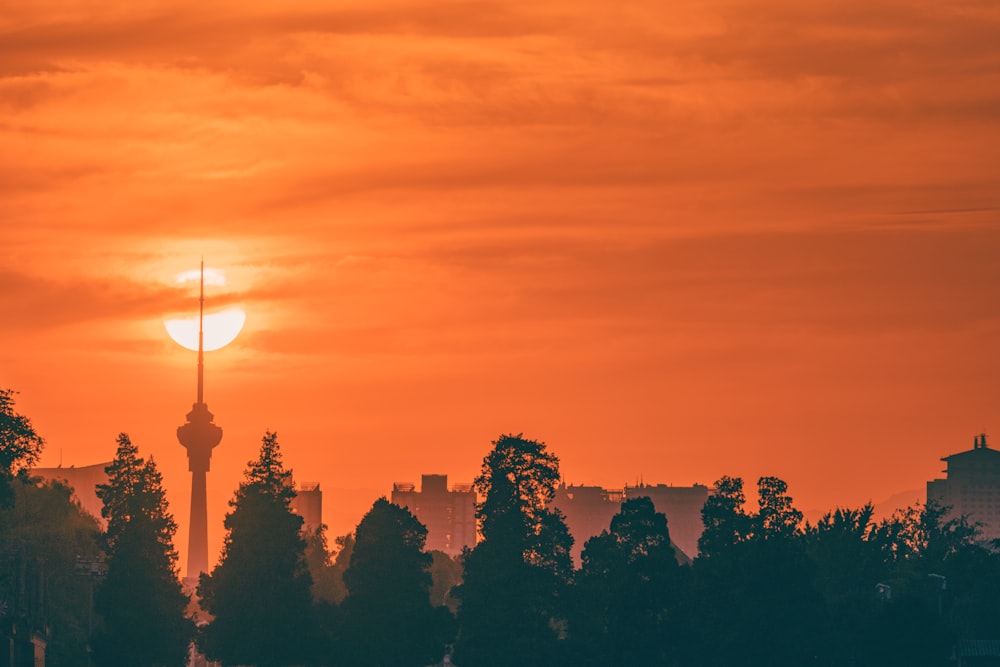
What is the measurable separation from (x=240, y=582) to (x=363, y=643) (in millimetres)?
10881

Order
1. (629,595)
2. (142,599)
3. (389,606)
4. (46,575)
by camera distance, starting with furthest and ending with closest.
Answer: (46,575) → (142,599) → (389,606) → (629,595)

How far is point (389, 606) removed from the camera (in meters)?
136

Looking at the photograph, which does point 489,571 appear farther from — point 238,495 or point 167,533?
point 167,533

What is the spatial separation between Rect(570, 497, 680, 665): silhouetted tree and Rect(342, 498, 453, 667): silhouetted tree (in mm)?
11070

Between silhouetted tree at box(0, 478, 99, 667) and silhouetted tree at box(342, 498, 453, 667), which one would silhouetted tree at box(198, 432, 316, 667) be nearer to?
silhouetted tree at box(342, 498, 453, 667)

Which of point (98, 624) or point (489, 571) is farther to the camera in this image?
point (98, 624)

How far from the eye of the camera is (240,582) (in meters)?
141

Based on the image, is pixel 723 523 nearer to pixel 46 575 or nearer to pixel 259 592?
pixel 259 592

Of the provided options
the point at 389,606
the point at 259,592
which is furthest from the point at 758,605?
the point at 259,592

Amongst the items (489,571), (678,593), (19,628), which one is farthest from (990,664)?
(19,628)

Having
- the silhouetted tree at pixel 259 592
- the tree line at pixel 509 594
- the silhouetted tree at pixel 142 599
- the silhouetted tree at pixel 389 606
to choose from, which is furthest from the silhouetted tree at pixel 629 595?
the silhouetted tree at pixel 142 599

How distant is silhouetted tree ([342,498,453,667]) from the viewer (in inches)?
5325

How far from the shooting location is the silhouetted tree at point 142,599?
146125 mm

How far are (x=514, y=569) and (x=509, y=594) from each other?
5.34 feet
